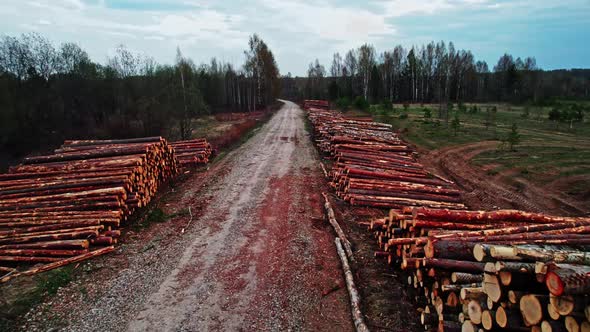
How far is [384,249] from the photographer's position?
30.0ft

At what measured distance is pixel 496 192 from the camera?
51.1 ft

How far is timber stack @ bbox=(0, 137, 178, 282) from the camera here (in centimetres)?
917

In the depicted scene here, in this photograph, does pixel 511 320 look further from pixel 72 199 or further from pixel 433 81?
pixel 433 81

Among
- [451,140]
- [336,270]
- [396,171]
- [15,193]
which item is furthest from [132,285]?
[451,140]

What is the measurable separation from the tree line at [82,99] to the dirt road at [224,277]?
1591 cm

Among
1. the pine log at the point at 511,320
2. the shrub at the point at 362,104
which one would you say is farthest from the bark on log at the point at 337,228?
the shrub at the point at 362,104

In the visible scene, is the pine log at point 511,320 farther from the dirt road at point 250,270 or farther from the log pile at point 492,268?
the dirt road at point 250,270

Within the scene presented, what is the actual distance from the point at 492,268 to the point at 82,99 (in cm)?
4043

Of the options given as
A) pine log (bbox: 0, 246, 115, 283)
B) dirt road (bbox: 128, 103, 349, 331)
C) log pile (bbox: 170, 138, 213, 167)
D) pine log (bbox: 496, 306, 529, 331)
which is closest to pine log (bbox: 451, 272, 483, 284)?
pine log (bbox: 496, 306, 529, 331)

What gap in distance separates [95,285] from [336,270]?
521 cm

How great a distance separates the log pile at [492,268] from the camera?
12.6 feet

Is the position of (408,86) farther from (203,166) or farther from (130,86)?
(203,166)

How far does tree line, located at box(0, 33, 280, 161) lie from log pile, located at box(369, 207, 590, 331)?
875 inches

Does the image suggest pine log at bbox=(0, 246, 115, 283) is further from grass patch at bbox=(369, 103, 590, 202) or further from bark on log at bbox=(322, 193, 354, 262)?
grass patch at bbox=(369, 103, 590, 202)
